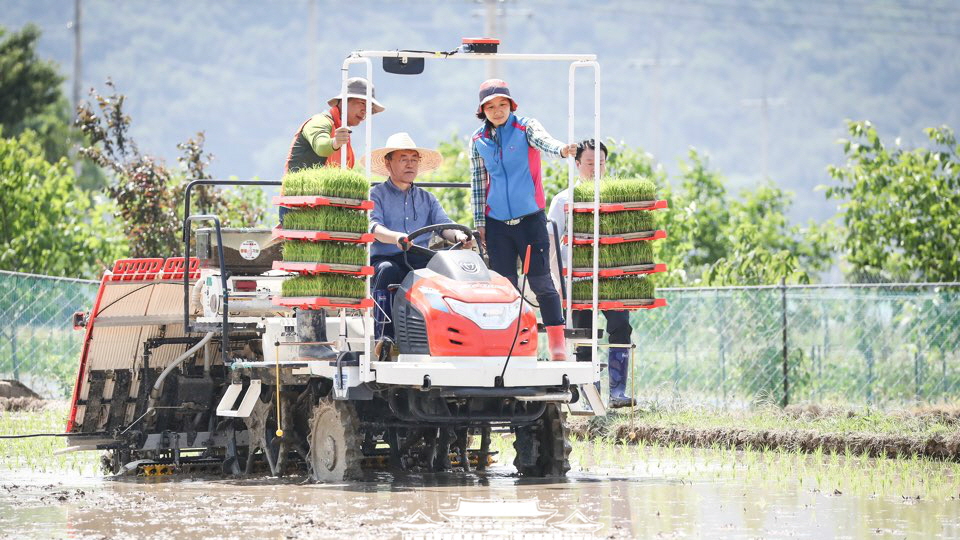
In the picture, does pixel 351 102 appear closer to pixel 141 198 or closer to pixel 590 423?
pixel 590 423

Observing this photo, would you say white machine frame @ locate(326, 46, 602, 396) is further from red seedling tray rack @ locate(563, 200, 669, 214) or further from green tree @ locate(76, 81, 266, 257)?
green tree @ locate(76, 81, 266, 257)

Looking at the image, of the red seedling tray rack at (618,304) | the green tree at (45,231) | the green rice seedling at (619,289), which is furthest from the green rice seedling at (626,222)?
the green tree at (45,231)

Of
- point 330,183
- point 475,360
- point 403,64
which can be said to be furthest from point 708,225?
point 330,183

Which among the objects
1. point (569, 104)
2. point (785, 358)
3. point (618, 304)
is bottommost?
point (785, 358)

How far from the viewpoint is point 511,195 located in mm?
12430

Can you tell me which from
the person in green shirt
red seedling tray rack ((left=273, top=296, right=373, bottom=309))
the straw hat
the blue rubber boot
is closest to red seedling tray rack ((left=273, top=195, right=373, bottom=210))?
red seedling tray rack ((left=273, top=296, right=373, bottom=309))

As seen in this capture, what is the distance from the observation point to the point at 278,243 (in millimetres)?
13148

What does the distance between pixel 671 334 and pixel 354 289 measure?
28.7ft

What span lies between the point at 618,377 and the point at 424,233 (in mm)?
3266

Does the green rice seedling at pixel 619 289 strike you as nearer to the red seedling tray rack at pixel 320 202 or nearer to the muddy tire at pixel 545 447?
the muddy tire at pixel 545 447

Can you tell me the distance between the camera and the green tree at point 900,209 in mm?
21812

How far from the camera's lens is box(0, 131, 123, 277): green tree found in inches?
1099

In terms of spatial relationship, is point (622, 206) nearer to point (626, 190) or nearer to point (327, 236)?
point (626, 190)

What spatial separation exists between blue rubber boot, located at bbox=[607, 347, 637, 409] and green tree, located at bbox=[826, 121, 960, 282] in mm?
7676
